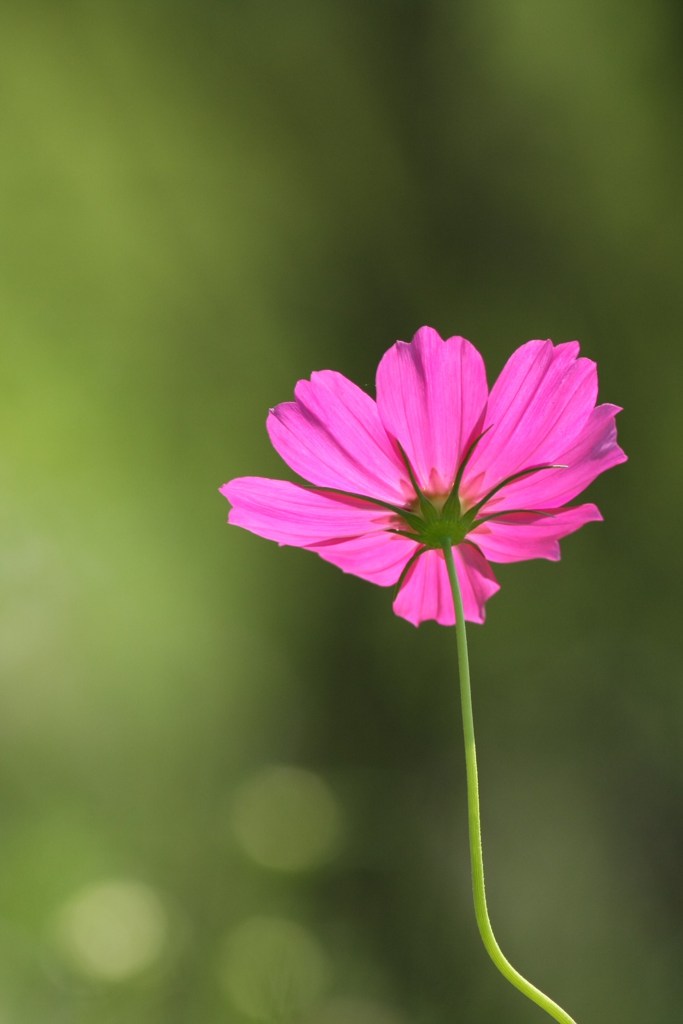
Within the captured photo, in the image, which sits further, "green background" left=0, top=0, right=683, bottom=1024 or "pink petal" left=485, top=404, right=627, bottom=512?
"green background" left=0, top=0, right=683, bottom=1024

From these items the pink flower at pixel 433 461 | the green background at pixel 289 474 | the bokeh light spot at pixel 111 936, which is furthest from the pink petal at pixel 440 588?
the green background at pixel 289 474

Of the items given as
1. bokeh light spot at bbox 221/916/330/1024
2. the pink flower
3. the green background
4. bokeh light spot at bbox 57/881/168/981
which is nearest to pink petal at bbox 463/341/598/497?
the pink flower

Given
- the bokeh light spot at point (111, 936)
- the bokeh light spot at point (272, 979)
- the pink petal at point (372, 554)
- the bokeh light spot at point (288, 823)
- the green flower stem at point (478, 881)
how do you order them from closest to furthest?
the green flower stem at point (478, 881)
the pink petal at point (372, 554)
the bokeh light spot at point (272, 979)
the bokeh light spot at point (111, 936)
the bokeh light spot at point (288, 823)

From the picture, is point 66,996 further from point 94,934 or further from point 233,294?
point 233,294

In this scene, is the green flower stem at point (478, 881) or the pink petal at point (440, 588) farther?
the pink petal at point (440, 588)

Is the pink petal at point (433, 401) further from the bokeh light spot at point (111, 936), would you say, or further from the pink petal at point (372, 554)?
the bokeh light spot at point (111, 936)

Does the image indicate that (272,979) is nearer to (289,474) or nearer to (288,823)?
(288,823)

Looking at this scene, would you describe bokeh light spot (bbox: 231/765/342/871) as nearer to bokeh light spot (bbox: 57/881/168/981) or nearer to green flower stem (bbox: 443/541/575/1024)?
bokeh light spot (bbox: 57/881/168/981)

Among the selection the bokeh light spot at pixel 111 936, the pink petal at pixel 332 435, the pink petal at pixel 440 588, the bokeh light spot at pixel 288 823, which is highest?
the pink petal at pixel 332 435

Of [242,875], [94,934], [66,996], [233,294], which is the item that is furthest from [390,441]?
[233,294]
